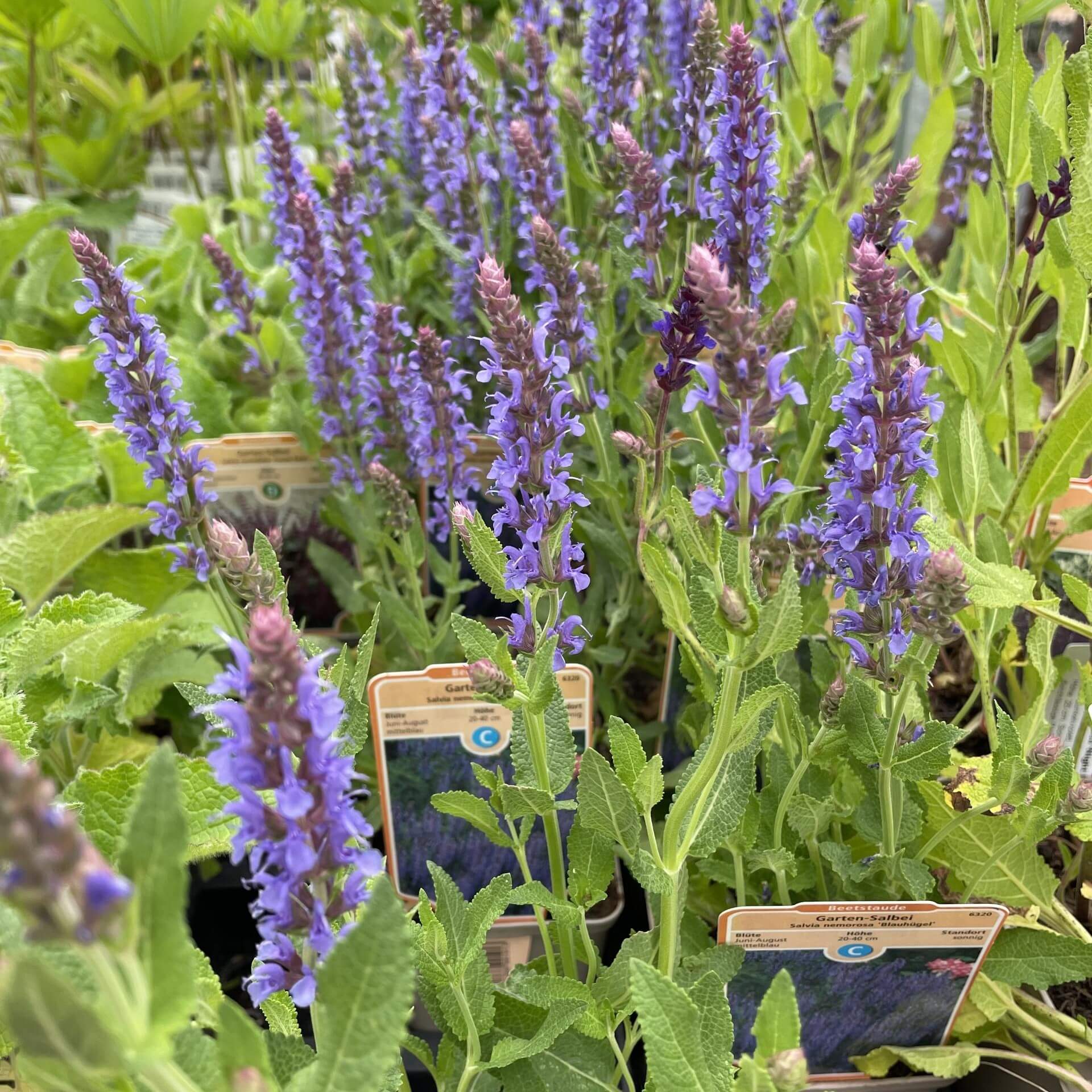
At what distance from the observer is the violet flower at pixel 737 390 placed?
1.88 feet

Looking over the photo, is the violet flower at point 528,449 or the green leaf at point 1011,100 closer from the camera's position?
the violet flower at point 528,449

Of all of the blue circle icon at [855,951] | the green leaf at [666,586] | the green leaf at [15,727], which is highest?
the green leaf at [666,586]

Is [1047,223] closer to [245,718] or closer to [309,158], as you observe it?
[245,718]

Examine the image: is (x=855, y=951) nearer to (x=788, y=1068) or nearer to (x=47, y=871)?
(x=788, y=1068)

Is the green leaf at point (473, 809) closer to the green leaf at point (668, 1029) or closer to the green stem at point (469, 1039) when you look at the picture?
the green stem at point (469, 1039)

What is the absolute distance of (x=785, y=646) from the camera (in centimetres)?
67

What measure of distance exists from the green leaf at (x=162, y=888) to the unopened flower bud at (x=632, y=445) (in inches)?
23.1

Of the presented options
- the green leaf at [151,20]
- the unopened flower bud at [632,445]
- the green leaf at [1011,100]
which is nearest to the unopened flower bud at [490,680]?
the unopened flower bud at [632,445]

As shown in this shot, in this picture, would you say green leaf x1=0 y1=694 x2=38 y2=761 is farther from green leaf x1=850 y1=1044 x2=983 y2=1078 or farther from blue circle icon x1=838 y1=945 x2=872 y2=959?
green leaf x1=850 y1=1044 x2=983 y2=1078

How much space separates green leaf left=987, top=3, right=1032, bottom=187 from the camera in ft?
3.36

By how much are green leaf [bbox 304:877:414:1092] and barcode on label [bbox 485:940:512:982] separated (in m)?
0.68

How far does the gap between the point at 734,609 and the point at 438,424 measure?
2.16 ft

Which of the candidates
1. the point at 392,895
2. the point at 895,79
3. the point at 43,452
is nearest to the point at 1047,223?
the point at 392,895

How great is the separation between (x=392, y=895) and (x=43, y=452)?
1.18 m
